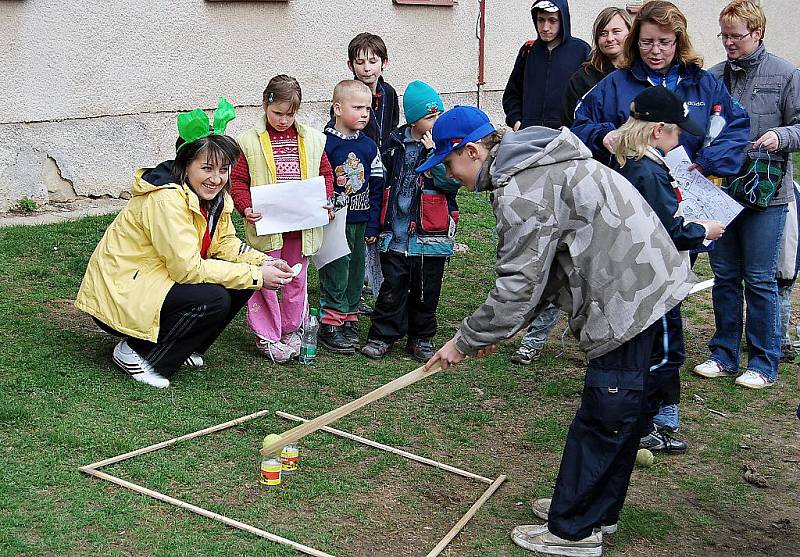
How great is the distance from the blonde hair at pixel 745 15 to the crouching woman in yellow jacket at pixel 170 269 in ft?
9.47

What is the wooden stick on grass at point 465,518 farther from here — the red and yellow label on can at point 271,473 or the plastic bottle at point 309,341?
the plastic bottle at point 309,341

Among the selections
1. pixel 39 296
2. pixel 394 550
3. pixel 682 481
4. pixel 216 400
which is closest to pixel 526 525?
pixel 394 550

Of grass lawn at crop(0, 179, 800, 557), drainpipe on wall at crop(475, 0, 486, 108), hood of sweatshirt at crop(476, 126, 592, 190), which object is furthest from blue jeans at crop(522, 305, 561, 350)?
drainpipe on wall at crop(475, 0, 486, 108)

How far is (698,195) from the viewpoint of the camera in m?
4.81

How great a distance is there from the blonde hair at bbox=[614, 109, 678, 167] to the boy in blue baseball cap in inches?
18.7

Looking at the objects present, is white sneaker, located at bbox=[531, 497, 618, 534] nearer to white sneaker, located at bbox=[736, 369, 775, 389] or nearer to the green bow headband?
white sneaker, located at bbox=[736, 369, 775, 389]

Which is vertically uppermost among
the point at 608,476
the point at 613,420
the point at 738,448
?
the point at 613,420

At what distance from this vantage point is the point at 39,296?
643cm

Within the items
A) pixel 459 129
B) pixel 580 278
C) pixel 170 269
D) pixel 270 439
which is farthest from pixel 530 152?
pixel 170 269

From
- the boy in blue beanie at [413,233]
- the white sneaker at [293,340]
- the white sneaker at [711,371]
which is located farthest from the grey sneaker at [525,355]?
the white sneaker at [293,340]

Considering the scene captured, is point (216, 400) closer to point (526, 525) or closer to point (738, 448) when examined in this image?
point (526, 525)

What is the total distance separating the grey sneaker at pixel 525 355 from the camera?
20.0ft

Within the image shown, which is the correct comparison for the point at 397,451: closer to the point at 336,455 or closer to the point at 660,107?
the point at 336,455

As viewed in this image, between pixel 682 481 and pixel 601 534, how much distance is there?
2.86 ft
